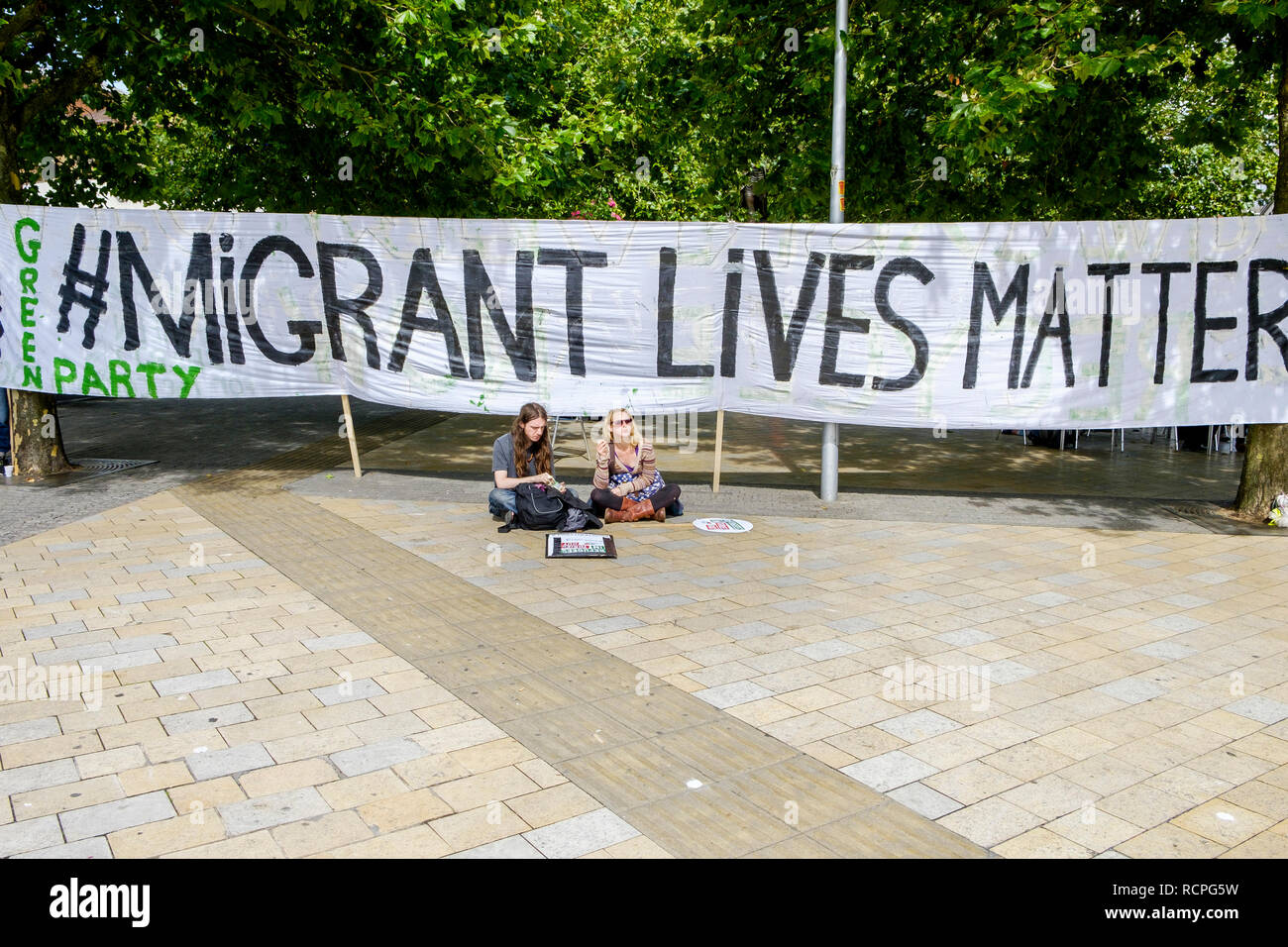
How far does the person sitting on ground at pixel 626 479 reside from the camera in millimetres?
9562

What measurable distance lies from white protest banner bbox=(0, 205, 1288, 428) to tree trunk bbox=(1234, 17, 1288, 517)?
24cm

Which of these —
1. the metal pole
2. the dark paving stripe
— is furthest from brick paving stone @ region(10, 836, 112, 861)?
the metal pole

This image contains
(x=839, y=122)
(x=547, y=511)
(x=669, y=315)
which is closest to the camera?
(x=547, y=511)

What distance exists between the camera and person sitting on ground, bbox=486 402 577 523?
30.7 feet

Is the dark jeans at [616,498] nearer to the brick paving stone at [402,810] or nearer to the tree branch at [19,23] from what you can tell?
the brick paving stone at [402,810]

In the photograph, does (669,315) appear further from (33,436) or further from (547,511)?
(33,436)

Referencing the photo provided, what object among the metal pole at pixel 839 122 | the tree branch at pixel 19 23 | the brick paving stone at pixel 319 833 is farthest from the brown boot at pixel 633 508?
the tree branch at pixel 19 23

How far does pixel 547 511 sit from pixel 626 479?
34.5 inches

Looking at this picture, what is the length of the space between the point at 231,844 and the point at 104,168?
11.4 m

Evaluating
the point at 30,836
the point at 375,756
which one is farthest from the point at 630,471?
the point at 30,836

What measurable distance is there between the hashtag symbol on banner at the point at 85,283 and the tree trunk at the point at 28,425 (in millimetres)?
597

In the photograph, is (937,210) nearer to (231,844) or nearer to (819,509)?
(819,509)

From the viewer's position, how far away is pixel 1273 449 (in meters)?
9.80

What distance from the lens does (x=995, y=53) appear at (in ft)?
36.2
